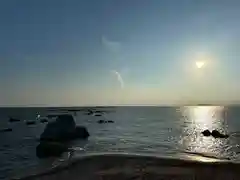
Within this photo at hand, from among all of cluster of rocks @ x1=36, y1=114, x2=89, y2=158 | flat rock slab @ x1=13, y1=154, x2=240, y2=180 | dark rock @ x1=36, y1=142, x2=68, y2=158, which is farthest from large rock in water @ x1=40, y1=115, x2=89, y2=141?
flat rock slab @ x1=13, y1=154, x2=240, y2=180

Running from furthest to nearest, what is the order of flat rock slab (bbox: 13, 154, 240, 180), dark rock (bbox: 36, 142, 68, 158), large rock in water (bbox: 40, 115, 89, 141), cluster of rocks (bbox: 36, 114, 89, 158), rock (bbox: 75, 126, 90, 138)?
rock (bbox: 75, 126, 90, 138)
large rock in water (bbox: 40, 115, 89, 141)
cluster of rocks (bbox: 36, 114, 89, 158)
dark rock (bbox: 36, 142, 68, 158)
flat rock slab (bbox: 13, 154, 240, 180)

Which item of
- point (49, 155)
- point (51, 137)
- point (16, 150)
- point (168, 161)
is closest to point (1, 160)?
point (49, 155)

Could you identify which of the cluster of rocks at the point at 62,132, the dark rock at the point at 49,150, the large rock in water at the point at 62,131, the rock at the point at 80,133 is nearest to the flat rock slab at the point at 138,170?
the dark rock at the point at 49,150

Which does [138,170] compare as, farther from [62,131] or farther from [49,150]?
[62,131]

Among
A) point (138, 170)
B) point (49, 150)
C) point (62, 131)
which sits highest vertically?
point (138, 170)

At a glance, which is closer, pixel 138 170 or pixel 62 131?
pixel 138 170

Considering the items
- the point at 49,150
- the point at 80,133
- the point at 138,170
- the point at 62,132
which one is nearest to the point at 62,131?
the point at 62,132

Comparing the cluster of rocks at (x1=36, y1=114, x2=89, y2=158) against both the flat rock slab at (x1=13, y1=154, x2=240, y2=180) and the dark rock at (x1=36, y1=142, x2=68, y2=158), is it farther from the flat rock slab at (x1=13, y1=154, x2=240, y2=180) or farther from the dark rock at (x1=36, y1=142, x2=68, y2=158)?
the flat rock slab at (x1=13, y1=154, x2=240, y2=180)

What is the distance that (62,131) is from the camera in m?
52.1

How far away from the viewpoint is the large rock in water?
5128 centimetres

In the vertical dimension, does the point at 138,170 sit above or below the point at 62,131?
above

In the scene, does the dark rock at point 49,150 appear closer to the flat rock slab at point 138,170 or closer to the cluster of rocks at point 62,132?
the cluster of rocks at point 62,132

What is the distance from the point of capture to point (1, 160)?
33.7m

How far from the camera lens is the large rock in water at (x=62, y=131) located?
168 feet
